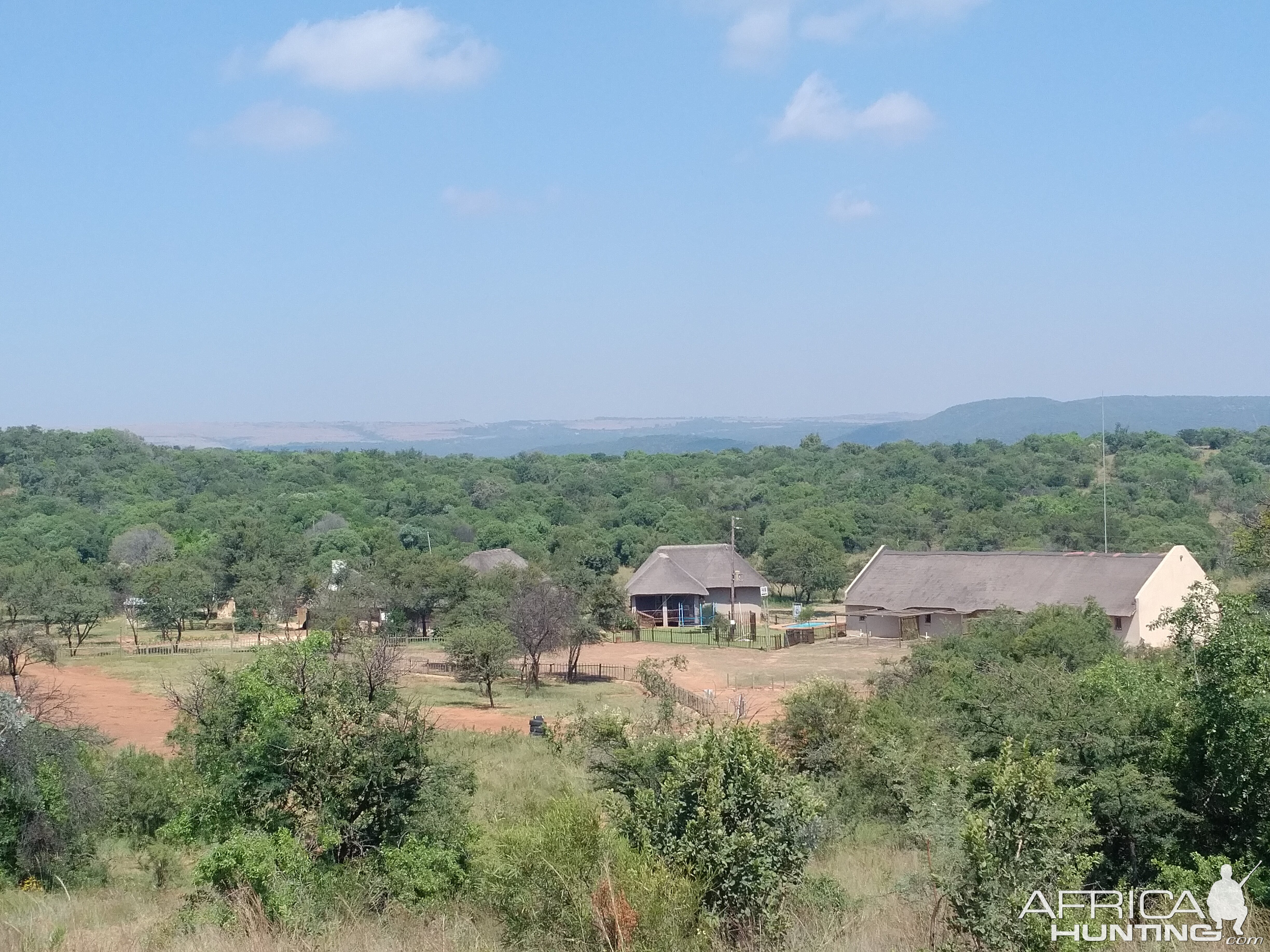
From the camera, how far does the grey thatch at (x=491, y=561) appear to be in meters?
55.6

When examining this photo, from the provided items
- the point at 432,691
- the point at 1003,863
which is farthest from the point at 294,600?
the point at 1003,863

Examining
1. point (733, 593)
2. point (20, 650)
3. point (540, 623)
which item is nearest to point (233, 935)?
point (540, 623)

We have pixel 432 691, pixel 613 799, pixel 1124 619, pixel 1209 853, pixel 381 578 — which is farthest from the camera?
pixel 381 578

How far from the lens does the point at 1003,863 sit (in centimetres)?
755

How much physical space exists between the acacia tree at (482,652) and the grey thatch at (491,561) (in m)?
18.3

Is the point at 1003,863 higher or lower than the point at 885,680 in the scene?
higher

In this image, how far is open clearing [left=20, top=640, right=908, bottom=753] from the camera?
101 ft

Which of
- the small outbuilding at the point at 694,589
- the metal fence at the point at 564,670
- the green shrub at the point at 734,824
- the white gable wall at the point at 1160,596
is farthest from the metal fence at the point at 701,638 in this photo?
the green shrub at the point at 734,824

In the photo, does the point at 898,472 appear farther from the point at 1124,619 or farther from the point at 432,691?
the point at 432,691

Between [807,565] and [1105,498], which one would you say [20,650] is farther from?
[1105,498]

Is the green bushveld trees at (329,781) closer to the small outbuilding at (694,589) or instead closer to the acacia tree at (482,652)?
the acacia tree at (482,652)

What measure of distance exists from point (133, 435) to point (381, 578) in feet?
299

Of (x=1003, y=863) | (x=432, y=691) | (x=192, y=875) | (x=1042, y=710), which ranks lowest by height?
(x=432, y=691)

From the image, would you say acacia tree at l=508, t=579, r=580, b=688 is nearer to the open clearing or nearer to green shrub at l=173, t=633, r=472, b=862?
the open clearing
